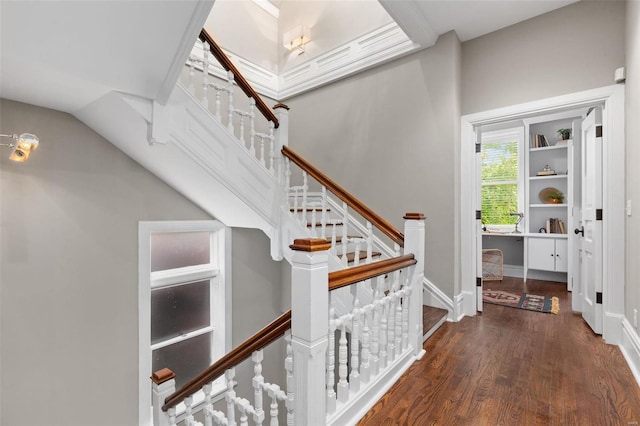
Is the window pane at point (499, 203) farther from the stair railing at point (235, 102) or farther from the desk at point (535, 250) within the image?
the stair railing at point (235, 102)

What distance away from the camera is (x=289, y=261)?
2428 millimetres

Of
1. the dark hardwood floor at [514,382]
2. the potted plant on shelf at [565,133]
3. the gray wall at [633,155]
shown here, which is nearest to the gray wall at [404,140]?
the dark hardwood floor at [514,382]

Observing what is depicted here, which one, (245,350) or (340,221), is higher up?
(340,221)

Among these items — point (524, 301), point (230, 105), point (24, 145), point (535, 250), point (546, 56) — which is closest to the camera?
point (24, 145)

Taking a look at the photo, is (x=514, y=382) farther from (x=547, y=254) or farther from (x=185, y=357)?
(x=547, y=254)

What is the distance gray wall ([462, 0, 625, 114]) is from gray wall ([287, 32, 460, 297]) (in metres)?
0.22

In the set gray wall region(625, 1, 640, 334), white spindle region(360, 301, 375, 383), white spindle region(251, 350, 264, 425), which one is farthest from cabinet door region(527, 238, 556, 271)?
white spindle region(251, 350, 264, 425)

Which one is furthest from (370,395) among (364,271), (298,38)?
(298,38)

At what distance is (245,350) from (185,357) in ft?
7.93

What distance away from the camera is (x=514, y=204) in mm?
5441

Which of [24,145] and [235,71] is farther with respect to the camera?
[235,71]

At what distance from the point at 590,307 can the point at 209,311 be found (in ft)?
12.7

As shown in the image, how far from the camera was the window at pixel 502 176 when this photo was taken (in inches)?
212

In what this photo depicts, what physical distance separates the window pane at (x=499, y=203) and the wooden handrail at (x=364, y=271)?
167 inches
